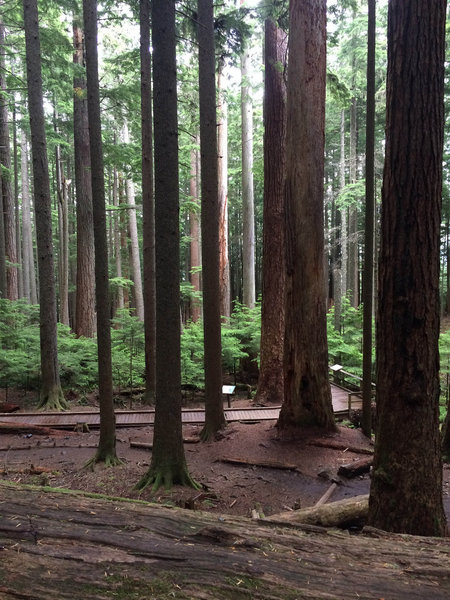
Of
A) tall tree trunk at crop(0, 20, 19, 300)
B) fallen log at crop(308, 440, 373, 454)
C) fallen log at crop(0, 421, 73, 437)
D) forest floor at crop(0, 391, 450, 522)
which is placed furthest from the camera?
tall tree trunk at crop(0, 20, 19, 300)

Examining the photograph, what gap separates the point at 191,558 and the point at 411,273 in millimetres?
2733

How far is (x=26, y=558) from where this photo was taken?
1.89 m

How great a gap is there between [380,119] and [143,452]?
15.8m

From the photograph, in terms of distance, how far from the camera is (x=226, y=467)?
6820 millimetres

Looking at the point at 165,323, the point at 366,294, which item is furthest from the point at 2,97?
the point at 366,294

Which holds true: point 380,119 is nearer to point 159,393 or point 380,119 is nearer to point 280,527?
point 159,393

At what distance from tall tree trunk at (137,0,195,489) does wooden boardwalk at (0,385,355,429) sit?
10.6ft

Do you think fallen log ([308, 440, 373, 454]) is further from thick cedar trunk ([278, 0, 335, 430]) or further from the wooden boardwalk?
the wooden boardwalk

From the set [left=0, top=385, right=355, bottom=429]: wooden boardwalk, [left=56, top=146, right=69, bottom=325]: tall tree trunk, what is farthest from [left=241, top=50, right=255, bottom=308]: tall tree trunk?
[left=56, top=146, right=69, bottom=325]: tall tree trunk

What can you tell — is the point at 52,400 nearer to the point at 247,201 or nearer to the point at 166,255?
the point at 166,255

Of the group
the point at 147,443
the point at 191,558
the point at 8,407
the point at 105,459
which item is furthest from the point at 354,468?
the point at 8,407

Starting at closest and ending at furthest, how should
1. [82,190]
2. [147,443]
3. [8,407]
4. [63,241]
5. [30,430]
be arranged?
[147,443] < [30,430] < [8,407] < [82,190] < [63,241]

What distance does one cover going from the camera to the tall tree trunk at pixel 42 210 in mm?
9391

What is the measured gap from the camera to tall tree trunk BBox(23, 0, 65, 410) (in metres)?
9.39
